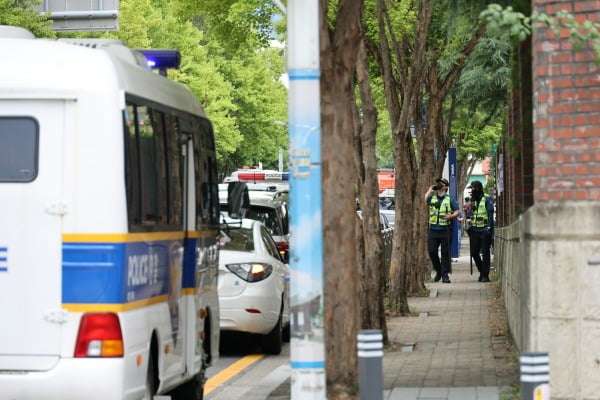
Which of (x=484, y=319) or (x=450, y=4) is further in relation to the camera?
(x=484, y=319)

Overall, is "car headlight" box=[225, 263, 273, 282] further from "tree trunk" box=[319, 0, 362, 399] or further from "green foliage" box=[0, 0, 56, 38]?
"green foliage" box=[0, 0, 56, 38]

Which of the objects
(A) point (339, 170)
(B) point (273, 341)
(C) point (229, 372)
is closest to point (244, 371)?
(C) point (229, 372)

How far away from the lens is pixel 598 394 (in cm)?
982

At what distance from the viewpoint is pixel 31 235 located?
8.66 m

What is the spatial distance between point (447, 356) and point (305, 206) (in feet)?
23.1

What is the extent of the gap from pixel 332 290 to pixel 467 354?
15.2ft

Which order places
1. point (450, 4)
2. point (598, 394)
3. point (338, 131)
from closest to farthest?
point (598, 394) → point (338, 131) → point (450, 4)

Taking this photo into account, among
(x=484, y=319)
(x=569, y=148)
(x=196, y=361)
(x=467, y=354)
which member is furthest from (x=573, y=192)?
(x=484, y=319)

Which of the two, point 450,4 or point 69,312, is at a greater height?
point 450,4

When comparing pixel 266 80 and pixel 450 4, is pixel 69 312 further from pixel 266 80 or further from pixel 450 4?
pixel 266 80

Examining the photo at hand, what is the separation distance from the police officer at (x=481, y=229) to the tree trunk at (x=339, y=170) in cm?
1847

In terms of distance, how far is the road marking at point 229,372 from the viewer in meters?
13.4

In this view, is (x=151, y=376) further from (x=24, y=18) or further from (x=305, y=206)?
(x=24, y=18)

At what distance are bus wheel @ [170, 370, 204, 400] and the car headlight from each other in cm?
392
